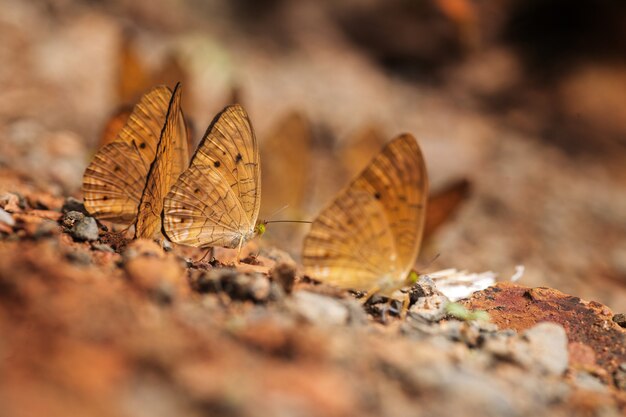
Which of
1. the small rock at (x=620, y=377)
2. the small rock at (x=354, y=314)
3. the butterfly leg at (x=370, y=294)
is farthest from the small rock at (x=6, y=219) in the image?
the small rock at (x=620, y=377)

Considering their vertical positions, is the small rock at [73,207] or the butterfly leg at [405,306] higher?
the small rock at [73,207]

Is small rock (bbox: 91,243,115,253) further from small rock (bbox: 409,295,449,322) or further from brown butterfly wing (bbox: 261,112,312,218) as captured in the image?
brown butterfly wing (bbox: 261,112,312,218)

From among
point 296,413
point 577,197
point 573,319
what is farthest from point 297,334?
point 577,197

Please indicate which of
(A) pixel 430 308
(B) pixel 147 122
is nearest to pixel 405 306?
(A) pixel 430 308

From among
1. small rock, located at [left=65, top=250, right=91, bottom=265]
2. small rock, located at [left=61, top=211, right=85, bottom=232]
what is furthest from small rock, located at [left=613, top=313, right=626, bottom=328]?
small rock, located at [left=61, top=211, right=85, bottom=232]

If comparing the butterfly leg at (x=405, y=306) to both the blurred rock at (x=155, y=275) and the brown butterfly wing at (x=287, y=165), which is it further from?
the brown butterfly wing at (x=287, y=165)
